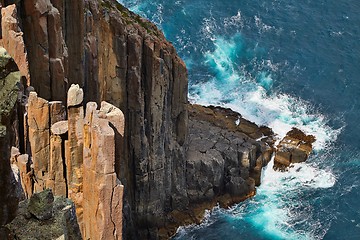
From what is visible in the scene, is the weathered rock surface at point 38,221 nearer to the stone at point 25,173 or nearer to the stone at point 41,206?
the stone at point 41,206

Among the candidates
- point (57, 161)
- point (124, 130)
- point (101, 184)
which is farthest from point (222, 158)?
point (101, 184)

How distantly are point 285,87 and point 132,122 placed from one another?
49367mm

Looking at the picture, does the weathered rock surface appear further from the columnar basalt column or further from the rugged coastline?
the columnar basalt column

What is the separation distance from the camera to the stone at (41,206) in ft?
70.1

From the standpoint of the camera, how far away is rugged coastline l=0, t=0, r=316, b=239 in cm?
4500

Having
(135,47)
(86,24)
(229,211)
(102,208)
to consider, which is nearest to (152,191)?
(229,211)

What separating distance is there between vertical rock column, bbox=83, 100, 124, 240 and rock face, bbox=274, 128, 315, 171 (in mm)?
70531

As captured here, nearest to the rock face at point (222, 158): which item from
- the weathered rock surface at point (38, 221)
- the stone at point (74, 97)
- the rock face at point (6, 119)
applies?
the stone at point (74, 97)

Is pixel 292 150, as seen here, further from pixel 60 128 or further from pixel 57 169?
pixel 60 128

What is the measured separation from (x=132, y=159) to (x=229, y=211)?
20246 mm

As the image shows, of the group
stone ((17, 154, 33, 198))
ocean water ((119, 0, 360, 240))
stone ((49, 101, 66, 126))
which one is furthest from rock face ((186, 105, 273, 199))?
stone ((17, 154, 33, 198))

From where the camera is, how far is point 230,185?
97.8m

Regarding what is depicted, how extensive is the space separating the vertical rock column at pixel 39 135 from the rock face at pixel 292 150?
212 ft

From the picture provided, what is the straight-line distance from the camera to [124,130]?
7088 centimetres
